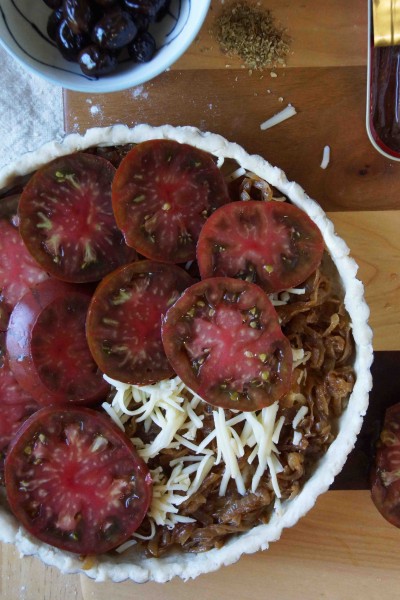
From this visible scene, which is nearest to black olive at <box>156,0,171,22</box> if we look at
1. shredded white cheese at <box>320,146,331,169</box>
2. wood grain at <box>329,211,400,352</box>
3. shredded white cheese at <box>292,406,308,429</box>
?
shredded white cheese at <box>320,146,331,169</box>

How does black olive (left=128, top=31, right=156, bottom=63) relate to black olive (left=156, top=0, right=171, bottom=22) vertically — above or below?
below

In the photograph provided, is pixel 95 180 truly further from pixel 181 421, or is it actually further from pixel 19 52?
pixel 181 421

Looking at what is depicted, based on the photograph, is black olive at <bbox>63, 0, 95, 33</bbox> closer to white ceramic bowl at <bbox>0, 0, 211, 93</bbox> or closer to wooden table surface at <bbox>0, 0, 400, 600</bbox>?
white ceramic bowl at <bbox>0, 0, 211, 93</bbox>

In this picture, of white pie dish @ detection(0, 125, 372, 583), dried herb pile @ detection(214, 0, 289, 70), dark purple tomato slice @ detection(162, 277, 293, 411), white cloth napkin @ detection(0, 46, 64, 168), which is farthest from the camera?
white cloth napkin @ detection(0, 46, 64, 168)

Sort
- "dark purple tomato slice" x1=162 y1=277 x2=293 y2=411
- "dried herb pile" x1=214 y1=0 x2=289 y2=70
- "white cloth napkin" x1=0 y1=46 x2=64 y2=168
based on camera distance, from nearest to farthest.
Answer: "dark purple tomato slice" x1=162 y1=277 x2=293 y2=411 < "dried herb pile" x1=214 y1=0 x2=289 y2=70 < "white cloth napkin" x1=0 y1=46 x2=64 y2=168

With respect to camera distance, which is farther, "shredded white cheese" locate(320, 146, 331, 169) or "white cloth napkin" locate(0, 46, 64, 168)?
"white cloth napkin" locate(0, 46, 64, 168)

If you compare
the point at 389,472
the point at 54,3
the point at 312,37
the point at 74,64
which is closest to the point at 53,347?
the point at 74,64

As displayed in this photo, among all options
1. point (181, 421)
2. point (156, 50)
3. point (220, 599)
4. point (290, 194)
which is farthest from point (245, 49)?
point (220, 599)
